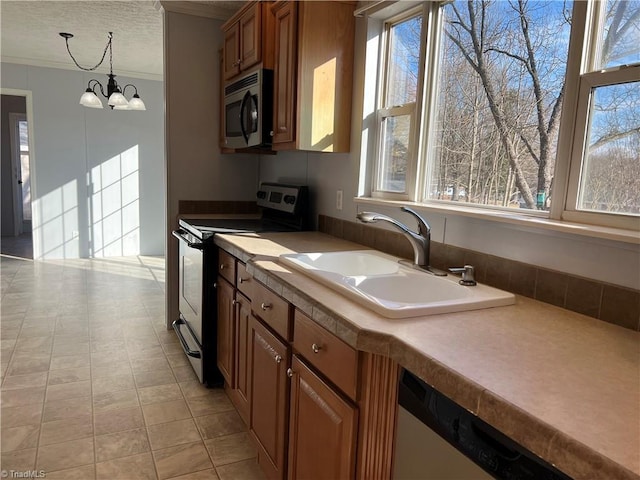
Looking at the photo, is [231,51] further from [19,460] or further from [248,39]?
[19,460]

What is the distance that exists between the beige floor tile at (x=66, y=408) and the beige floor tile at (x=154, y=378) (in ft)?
0.98

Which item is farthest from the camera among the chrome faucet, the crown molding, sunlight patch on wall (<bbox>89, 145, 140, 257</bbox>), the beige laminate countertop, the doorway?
the doorway

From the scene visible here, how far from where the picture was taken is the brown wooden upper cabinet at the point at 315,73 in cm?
230

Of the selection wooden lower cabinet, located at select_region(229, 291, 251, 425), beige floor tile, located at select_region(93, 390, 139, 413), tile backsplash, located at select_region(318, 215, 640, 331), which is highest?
tile backsplash, located at select_region(318, 215, 640, 331)

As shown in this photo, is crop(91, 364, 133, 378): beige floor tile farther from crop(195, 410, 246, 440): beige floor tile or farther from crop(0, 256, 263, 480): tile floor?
crop(195, 410, 246, 440): beige floor tile

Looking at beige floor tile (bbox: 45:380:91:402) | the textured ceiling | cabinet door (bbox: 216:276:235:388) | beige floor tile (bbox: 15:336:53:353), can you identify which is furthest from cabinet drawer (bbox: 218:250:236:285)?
the textured ceiling

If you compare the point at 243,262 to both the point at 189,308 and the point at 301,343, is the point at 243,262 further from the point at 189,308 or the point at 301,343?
the point at 189,308

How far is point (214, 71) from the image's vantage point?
3.43 metres

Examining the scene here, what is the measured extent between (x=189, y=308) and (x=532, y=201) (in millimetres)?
2150

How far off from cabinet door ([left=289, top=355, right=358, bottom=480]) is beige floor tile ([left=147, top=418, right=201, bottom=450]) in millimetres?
803

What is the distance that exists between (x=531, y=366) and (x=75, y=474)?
6.13ft

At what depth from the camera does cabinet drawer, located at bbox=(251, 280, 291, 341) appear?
5.15ft

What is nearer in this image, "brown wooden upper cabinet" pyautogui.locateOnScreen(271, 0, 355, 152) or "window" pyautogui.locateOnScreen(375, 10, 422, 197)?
"window" pyautogui.locateOnScreen(375, 10, 422, 197)

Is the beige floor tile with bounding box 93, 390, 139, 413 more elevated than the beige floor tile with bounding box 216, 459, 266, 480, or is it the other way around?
the beige floor tile with bounding box 93, 390, 139, 413
